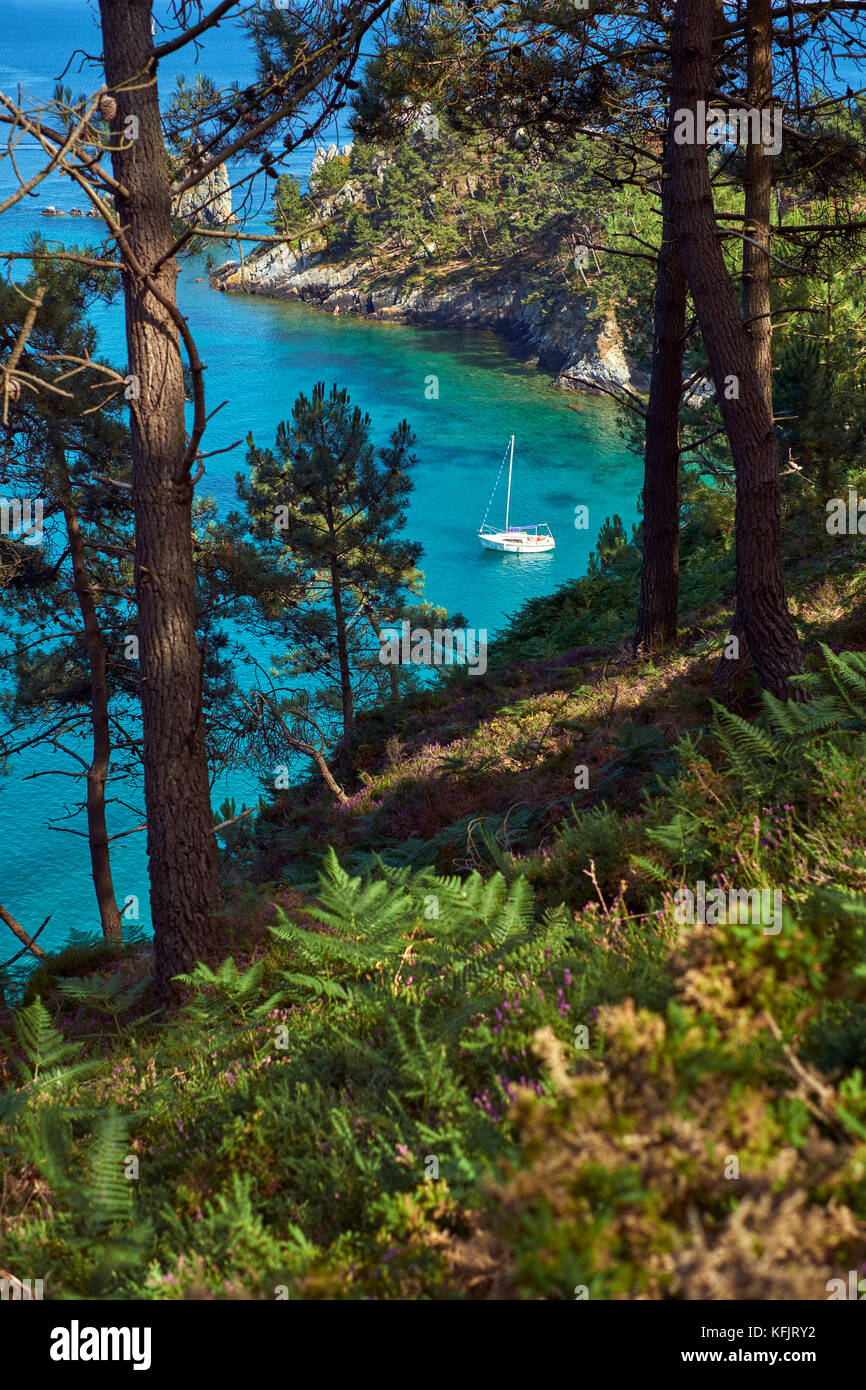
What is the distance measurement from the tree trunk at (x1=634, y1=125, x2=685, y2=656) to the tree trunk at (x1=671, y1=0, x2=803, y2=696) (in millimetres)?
3318

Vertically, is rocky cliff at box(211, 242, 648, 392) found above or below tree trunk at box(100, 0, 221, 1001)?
above

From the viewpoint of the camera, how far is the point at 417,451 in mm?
66500

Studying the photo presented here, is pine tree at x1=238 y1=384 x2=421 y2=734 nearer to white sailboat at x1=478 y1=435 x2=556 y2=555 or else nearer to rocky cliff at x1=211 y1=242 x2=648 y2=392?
white sailboat at x1=478 y1=435 x2=556 y2=555

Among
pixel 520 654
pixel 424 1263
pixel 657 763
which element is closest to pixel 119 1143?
pixel 424 1263

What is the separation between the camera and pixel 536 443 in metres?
69.8

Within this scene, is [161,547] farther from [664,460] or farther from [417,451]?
[417,451]

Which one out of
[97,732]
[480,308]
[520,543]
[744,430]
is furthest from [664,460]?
[480,308]

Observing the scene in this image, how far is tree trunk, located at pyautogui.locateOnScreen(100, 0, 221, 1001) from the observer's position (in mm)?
5715

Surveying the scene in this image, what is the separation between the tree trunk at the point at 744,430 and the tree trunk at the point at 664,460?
Result: 332cm

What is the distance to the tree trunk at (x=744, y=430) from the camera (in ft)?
22.5

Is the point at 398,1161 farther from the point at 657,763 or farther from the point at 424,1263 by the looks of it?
the point at 657,763

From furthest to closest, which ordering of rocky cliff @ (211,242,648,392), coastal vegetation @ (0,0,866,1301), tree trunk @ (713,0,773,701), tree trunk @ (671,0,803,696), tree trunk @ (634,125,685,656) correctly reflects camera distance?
rocky cliff @ (211,242,648,392) → tree trunk @ (634,125,685,656) → tree trunk @ (713,0,773,701) → tree trunk @ (671,0,803,696) → coastal vegetation @ (0,0,866,1301)

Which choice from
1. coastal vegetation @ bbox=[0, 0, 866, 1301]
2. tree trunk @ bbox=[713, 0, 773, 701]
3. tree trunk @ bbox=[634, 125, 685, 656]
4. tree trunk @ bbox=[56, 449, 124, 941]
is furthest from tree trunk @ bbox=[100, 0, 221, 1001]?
tree trunk @ bbox=[56, 449, 124, 941]

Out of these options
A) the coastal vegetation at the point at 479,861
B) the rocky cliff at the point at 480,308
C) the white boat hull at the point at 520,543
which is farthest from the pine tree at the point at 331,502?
the rocky cliff at the point at 480,308
